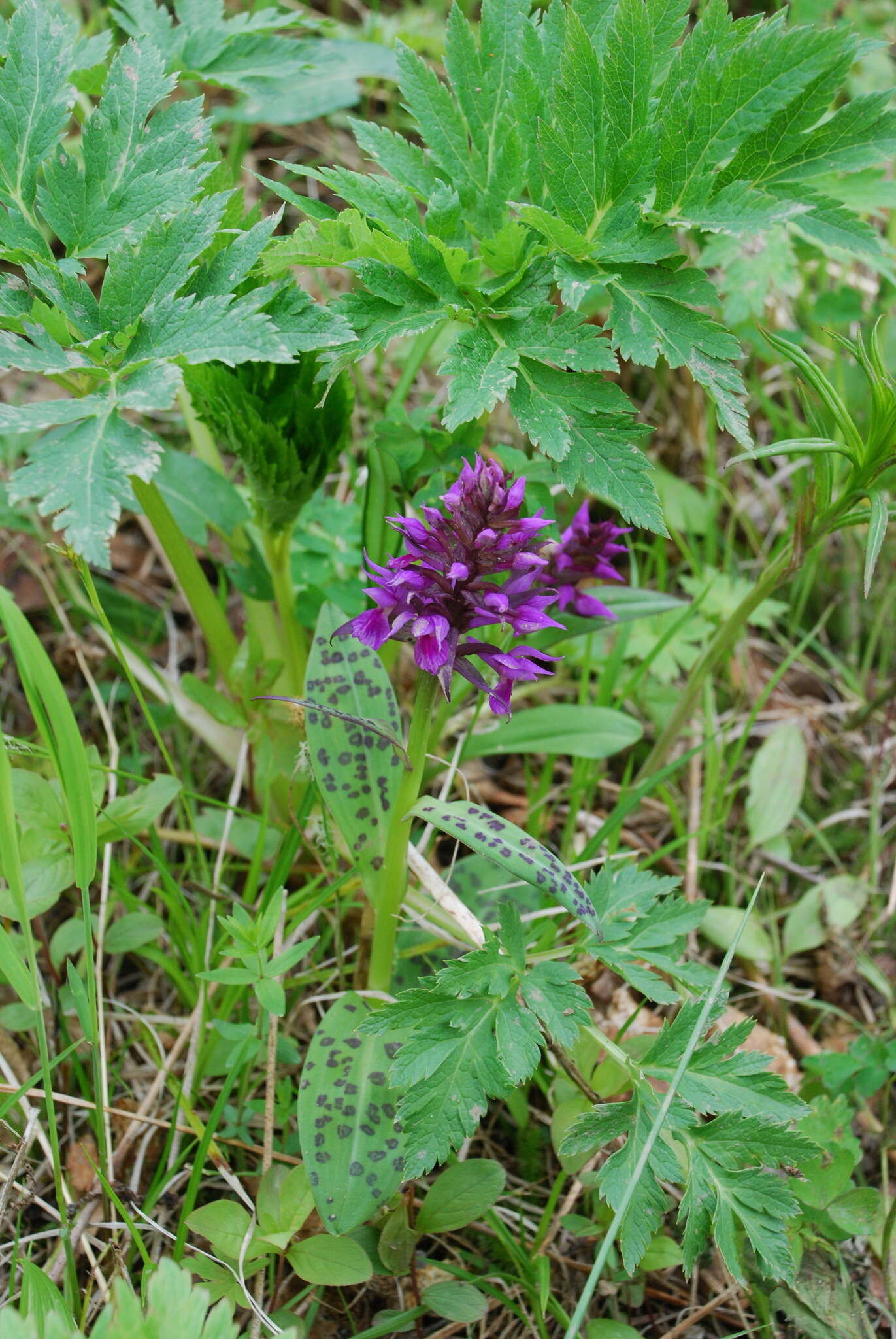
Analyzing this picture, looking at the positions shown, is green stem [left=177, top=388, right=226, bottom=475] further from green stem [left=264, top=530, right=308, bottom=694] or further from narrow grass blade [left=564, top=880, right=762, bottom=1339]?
narrow grass blade [left=564, top=880, right=762, bottom=1339]

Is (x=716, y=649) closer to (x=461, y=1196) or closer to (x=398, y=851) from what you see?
(x=398, y=851)

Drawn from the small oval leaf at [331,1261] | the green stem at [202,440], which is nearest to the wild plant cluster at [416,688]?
the small oval leaf at [331,1261]

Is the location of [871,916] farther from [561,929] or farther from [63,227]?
[63,227]

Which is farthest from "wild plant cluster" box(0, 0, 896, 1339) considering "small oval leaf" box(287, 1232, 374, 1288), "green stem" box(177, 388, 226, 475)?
"green stem" box(177, 388, 226, 475)

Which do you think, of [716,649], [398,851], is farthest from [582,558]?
[398,851]

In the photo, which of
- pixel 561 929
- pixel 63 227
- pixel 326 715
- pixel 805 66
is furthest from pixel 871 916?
pixel 63 227

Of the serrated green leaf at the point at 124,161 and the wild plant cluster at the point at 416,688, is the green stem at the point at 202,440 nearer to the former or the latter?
the wild plant cluster at the point at 416,688
